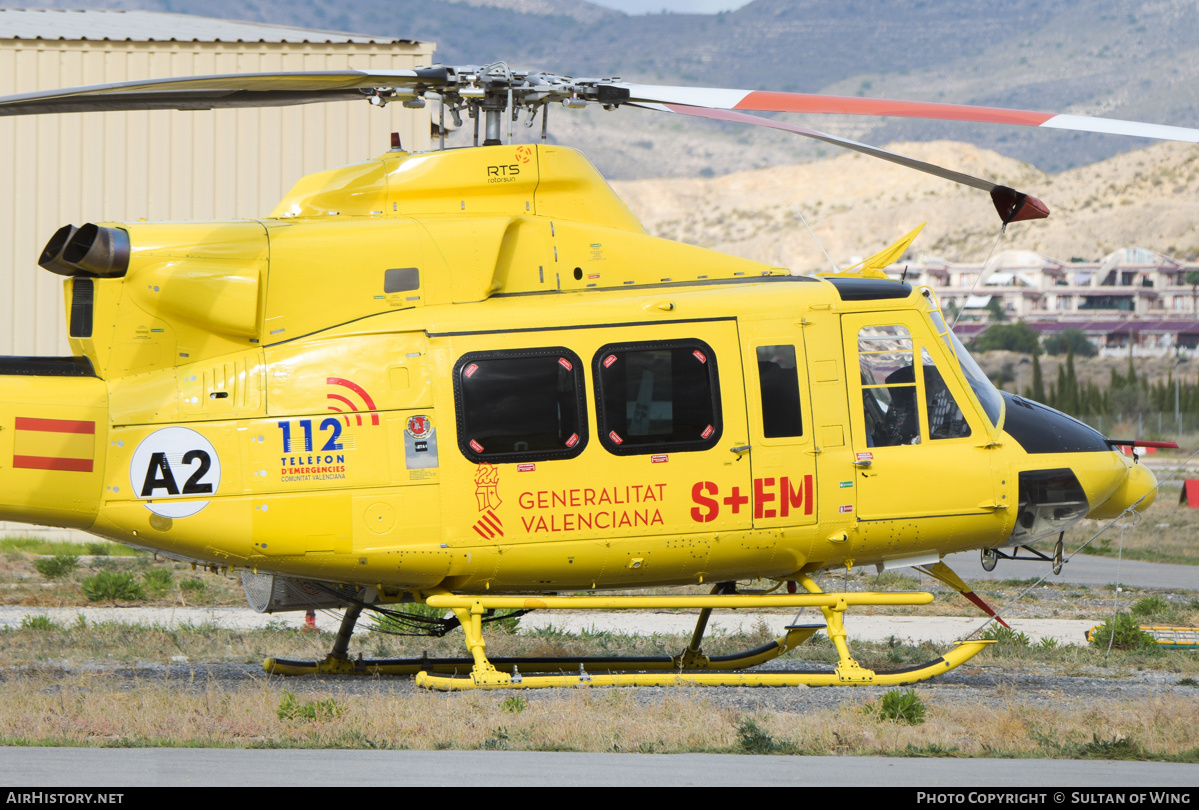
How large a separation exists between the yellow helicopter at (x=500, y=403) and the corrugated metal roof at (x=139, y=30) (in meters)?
12.2

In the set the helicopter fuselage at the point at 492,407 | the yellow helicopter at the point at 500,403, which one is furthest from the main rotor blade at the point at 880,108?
the helicopter fuselage at the point at 492,407

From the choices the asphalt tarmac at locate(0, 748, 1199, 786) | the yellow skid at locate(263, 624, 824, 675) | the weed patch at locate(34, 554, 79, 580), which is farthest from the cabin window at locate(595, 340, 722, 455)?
the weed patch at locate(34, 554, 79, 580)

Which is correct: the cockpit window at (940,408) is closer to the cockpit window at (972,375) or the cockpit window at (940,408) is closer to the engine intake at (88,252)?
the cockpit window at (972,375)

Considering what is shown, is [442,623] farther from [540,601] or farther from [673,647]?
[673,647]

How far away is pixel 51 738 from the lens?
803 cm

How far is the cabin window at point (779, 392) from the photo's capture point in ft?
32.3

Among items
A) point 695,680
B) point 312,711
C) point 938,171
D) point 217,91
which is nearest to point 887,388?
point 938,171

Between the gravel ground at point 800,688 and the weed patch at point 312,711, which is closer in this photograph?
the weed patch at point 312,711

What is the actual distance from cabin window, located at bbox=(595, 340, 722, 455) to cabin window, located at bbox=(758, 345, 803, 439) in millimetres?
420

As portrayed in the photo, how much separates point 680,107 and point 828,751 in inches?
195

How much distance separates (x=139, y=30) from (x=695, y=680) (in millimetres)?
19420

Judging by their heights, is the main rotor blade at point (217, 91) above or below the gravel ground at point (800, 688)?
above

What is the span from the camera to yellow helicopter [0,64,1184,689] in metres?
9.33

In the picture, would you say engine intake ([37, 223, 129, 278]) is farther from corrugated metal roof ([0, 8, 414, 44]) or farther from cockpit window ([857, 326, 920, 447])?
corrugated metal roof ([0, 8, 414, 44])
